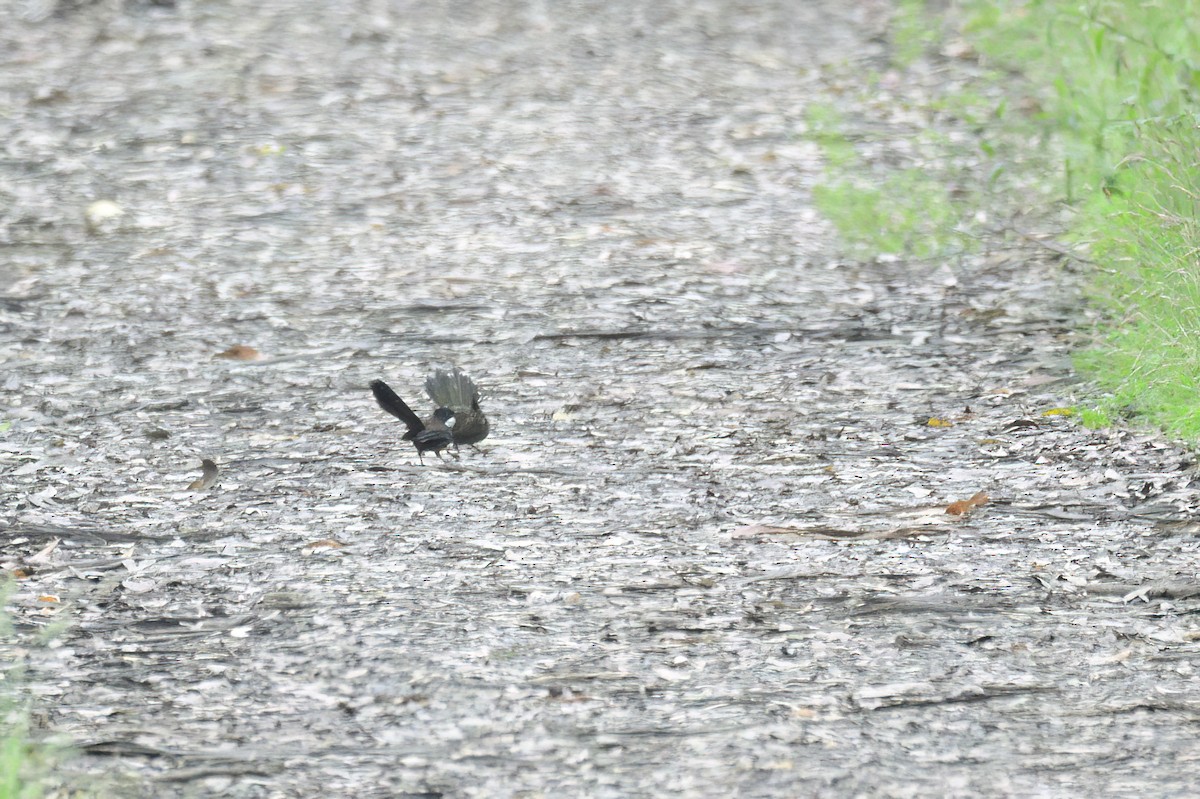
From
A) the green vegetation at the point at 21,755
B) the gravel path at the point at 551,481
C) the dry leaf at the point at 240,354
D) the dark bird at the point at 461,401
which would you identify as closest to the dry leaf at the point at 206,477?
the gravel path at the point at 551,481

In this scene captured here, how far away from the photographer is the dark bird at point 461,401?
4008 mm

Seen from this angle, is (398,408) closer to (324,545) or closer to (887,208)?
(324,545)

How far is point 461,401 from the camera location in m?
4.04

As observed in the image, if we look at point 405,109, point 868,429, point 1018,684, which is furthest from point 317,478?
point 405,109

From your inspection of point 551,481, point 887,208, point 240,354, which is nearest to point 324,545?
point 551,481

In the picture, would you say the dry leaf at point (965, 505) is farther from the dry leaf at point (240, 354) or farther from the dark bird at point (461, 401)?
the dry leaf at point (240, 354)

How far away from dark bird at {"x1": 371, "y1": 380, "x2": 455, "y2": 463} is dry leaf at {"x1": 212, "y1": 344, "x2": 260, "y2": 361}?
2.81 ft

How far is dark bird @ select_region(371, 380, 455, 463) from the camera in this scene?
393 cm

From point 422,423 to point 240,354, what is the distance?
3.33 ft

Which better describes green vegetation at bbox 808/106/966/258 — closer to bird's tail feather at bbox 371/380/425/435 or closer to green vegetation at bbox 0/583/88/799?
bird's tail feather at bbox 371/380/425/435

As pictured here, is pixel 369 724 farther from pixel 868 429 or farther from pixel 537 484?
pixel 868 429

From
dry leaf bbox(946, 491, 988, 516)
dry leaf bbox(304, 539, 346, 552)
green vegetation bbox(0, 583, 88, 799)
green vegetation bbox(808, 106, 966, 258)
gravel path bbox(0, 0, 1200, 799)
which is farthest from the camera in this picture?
green vegetation bbox(808, 106, 966, 258)

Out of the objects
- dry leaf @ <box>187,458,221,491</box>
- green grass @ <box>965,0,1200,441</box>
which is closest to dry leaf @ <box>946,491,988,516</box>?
green grass @ <box>965,0,1200,441</box>

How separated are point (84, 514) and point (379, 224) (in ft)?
7.77
